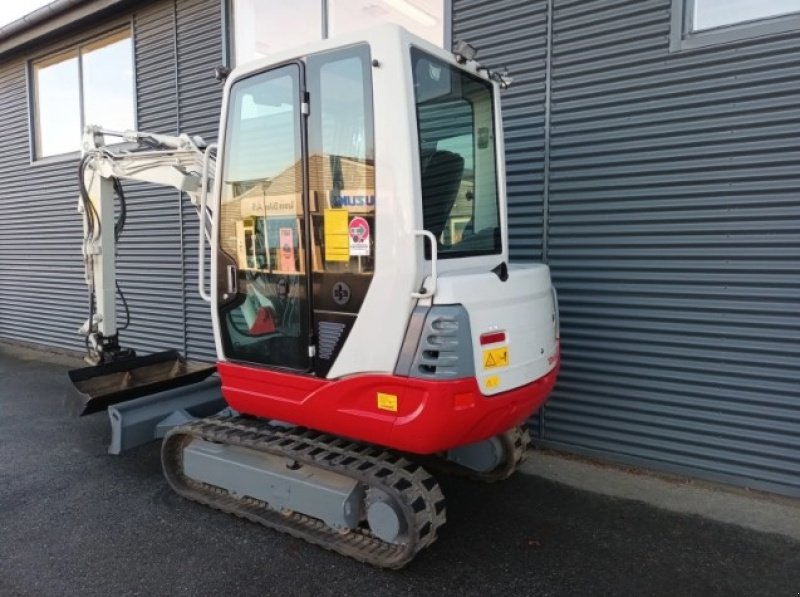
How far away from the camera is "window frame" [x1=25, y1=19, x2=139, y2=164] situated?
722 cm

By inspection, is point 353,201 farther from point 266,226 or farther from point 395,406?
point 395,406

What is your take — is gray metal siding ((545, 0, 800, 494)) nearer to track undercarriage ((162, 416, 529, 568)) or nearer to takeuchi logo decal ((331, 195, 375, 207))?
track undercarriage ((162, 416, 529, 568))

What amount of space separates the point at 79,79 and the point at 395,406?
781cm

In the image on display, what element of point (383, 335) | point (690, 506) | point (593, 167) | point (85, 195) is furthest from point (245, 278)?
point (690, 506)

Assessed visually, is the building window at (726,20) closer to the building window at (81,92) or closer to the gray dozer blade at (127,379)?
the gray dozer blade at (127,379)

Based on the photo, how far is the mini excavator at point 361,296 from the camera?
270 centimetres

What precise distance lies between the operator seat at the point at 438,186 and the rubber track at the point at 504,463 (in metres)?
1.54

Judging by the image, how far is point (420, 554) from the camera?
309 cm

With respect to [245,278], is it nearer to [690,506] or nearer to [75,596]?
[75,596]

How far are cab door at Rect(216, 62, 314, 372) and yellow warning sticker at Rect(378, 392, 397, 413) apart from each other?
49cm

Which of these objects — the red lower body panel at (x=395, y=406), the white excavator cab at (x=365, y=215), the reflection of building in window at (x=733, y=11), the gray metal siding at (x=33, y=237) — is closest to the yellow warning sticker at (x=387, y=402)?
the red lower body panel at (x=395, y=406)

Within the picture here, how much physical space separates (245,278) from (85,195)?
2.30 meters

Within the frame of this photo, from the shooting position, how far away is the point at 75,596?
8.96ft

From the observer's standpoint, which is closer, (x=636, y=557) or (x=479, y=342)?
(x=479, y=342)
